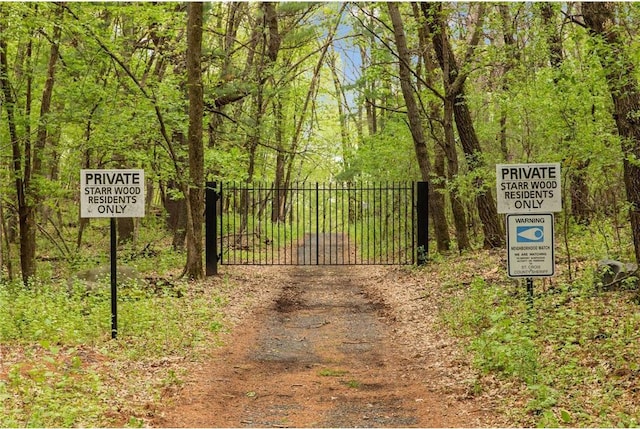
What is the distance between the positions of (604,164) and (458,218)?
8459mm

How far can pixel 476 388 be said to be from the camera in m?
7.29

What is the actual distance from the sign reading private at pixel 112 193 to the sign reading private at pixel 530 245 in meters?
4.84

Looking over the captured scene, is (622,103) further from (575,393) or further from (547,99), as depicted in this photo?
(575,393)

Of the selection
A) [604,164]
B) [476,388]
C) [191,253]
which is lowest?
[476,388]

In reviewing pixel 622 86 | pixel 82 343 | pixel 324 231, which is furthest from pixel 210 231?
pixel 622 86

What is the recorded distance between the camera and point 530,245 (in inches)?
337

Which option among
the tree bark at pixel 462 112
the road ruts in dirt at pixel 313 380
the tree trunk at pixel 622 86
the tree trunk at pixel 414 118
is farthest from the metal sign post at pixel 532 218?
the tree trunk at pixel 414 118

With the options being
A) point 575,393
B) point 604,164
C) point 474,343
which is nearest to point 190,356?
point 474,343

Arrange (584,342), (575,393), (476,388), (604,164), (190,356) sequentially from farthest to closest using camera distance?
(604,164), (190,356), (584,342), (476,388), (575,393)

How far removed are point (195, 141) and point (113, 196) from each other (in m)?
5.91

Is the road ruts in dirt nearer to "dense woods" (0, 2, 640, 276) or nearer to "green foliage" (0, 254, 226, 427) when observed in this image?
"green foliage" (0, 254, 226, 427)

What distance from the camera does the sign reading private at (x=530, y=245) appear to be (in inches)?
336

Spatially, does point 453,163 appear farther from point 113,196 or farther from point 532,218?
point 113,196

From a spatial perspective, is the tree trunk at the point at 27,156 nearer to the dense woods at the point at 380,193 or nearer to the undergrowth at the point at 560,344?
the dense woods at the point at 380,193
